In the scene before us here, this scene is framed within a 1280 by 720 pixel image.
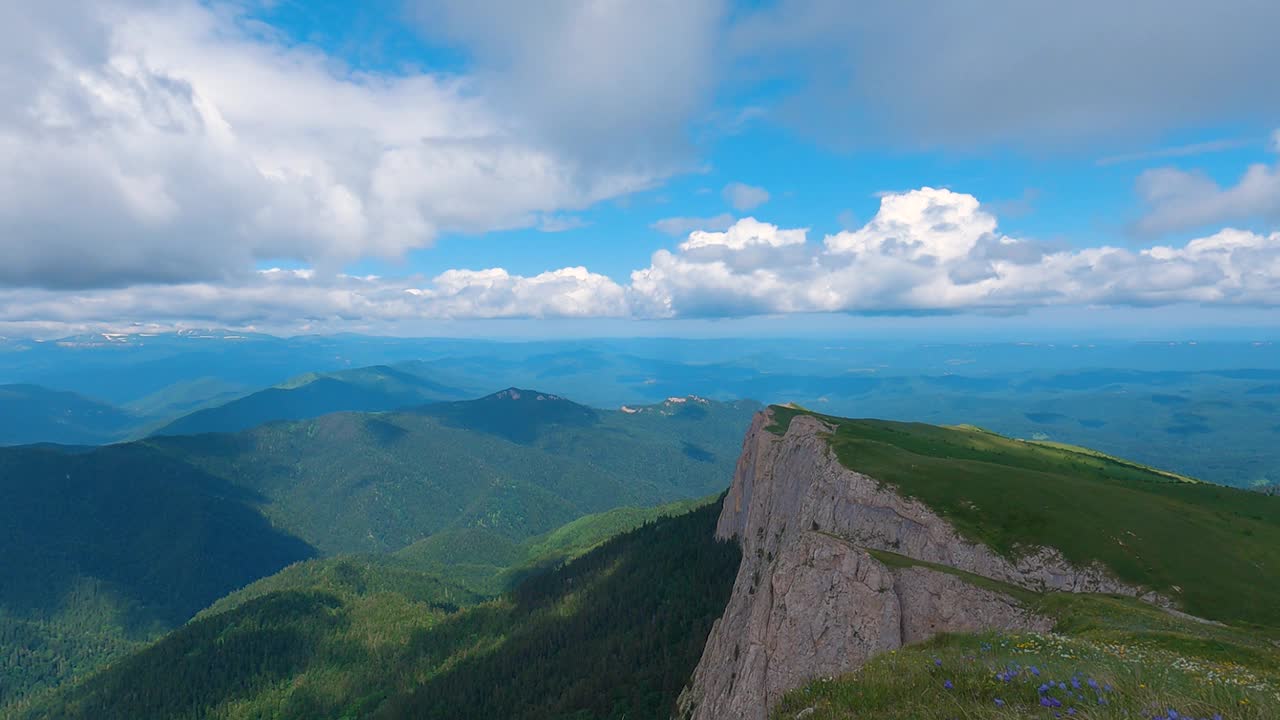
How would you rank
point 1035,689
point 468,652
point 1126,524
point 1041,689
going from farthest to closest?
point 468,652 < point 1126,524 < point 1035,689 < point 1041,689

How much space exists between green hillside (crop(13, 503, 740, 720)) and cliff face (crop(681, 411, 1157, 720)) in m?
48.8

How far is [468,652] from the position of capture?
14912cm

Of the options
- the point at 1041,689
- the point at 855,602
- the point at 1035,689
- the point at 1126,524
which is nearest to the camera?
the point at 1041,689

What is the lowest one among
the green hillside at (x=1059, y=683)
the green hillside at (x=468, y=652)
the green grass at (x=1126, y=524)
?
the green hillside at (x=468, y=652)

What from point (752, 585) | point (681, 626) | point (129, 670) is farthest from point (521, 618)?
point (129, 670)

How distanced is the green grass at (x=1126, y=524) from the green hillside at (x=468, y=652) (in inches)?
2139

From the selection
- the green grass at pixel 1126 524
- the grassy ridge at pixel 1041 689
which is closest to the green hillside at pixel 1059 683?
the grassy ridge at pixel 1041 689

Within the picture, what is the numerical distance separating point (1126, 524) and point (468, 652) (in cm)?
15043

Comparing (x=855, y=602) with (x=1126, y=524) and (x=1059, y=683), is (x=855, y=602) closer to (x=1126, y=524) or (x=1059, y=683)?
(x=1059, y=683)

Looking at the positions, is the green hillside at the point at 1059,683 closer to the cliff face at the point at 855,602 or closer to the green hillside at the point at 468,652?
the cliff face at the point at 855,602

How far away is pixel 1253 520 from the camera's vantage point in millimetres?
57750

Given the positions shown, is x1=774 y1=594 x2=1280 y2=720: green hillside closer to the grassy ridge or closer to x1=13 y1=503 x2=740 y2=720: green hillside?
the grassy ridge

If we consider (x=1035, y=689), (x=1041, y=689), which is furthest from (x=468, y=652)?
(x=1041, y=689)

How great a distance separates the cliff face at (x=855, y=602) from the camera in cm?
3362
